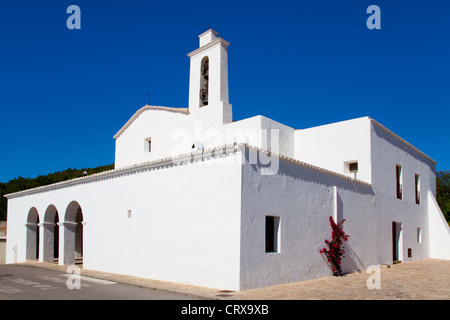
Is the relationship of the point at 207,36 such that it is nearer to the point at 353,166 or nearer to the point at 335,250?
the point at 353,166

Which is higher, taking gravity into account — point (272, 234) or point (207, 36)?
point (207, 36)

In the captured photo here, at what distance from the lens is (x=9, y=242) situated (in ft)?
63.6

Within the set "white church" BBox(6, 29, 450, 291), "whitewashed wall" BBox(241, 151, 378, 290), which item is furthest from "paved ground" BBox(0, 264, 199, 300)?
"whitewashed wall" BBox(241, 151, 378, 290)

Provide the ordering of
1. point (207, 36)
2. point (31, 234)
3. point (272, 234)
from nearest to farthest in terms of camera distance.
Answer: point (272, 234) → point (207, 36) → point (31, 234)

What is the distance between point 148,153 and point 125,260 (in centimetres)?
745

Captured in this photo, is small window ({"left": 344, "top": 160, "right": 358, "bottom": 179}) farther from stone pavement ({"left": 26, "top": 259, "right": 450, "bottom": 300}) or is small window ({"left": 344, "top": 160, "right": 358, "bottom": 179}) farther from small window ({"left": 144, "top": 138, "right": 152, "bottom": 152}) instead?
small window ({"left": 144, "top": 138, "right": 152, "bottom": 152})

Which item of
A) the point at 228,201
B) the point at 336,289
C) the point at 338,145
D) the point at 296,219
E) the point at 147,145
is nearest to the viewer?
the point at 228,201

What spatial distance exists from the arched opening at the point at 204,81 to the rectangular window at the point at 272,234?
8.14 metres

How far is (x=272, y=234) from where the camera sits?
10367mm

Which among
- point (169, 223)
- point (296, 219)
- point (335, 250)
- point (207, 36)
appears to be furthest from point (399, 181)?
point (169, 223)

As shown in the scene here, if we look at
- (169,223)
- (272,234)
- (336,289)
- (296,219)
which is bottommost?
(336,289)

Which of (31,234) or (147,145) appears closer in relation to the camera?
(31,234)

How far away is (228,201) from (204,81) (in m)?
9.34

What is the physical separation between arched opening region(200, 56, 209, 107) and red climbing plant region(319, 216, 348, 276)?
7901 mm
